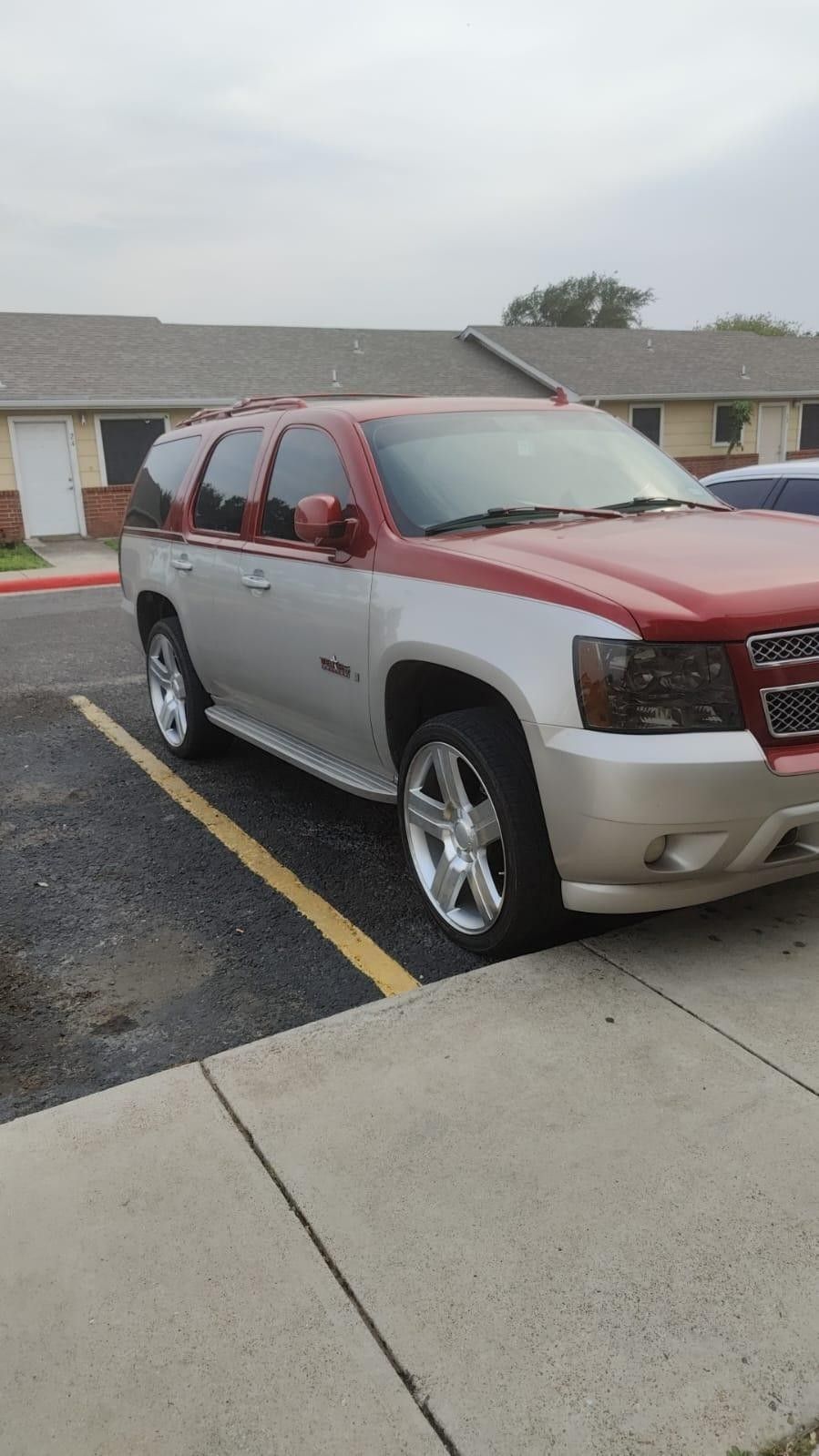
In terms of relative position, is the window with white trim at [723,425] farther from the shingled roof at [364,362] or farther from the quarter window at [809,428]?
the quarter window at [809,428]

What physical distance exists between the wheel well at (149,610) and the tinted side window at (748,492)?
355 cm

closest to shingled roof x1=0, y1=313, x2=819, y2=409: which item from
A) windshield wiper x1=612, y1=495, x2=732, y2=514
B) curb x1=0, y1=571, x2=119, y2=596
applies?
curb x1=0, y1=571, x2=119, y2=596

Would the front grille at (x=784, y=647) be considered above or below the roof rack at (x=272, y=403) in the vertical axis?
below

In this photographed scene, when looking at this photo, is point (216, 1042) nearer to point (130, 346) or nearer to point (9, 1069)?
point (9, 1069)

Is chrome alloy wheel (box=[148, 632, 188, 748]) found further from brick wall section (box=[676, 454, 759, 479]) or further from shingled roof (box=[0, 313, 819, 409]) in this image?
brick wall section (box=[676, 454, 759, 479])

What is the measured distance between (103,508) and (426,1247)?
2239 centimetres

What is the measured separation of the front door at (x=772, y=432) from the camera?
30.2m

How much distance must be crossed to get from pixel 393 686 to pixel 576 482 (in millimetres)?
1239

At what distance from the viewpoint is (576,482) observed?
4.48m

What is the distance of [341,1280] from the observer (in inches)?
90.0

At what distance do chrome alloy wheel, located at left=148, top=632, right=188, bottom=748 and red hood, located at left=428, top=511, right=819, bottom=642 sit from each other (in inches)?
108

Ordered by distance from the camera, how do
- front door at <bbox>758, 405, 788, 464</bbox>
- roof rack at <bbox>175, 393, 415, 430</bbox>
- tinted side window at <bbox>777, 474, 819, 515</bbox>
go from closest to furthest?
roof rack at <bbox>175, 393, 415, 430</bbox> < tinted side window at <bbox>777, 474, 819, 515</bbox> < front door at <bbox>758, 405, 788, 464</bbox>

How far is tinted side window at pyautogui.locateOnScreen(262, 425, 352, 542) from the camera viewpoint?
14.7 feet

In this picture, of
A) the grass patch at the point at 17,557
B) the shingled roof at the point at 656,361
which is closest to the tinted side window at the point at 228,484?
the grass patch at the point at 17,557
